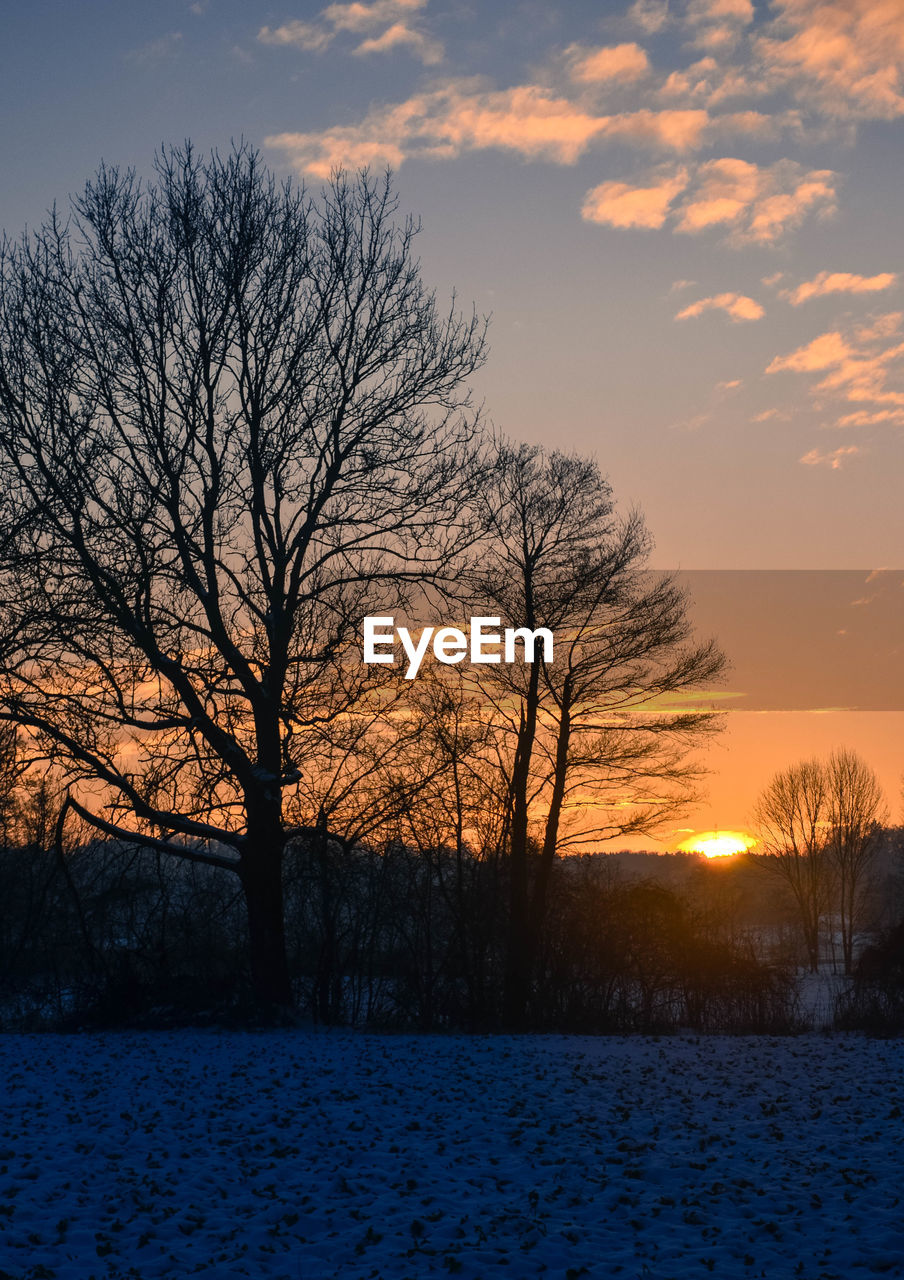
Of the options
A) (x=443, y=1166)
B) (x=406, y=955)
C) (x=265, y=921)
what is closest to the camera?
(x=443, y=1166)

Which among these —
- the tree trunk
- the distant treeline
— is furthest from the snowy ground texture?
the distant treeline

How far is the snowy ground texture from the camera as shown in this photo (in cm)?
676

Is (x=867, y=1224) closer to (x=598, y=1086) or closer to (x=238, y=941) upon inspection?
(x=598, y=1086)

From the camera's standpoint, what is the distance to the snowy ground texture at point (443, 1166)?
266 inches

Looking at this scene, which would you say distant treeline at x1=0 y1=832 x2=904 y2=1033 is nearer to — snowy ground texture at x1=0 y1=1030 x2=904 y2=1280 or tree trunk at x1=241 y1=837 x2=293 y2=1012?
tree trunk at x1=241 y1=837 x2=293 y2=1012

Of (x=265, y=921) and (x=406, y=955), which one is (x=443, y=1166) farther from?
(x=406, y=955)

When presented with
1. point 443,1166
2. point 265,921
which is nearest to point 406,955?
point 265,921

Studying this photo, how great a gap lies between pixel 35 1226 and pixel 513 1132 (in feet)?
16.4

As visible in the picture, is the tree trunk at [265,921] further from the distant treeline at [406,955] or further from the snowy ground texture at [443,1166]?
the snowy ground texture at [443,1166]

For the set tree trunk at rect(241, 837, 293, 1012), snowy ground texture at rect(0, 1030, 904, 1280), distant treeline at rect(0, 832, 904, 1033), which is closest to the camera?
snowy ground texture at rect(0, 1030, 904, 1280)

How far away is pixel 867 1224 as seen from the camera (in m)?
7.25

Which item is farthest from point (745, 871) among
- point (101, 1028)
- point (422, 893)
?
point (101, 1028)

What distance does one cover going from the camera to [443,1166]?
9.04 metres

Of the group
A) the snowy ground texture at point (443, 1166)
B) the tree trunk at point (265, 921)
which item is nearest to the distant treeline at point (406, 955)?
the tree trunk at point (265, 921)
